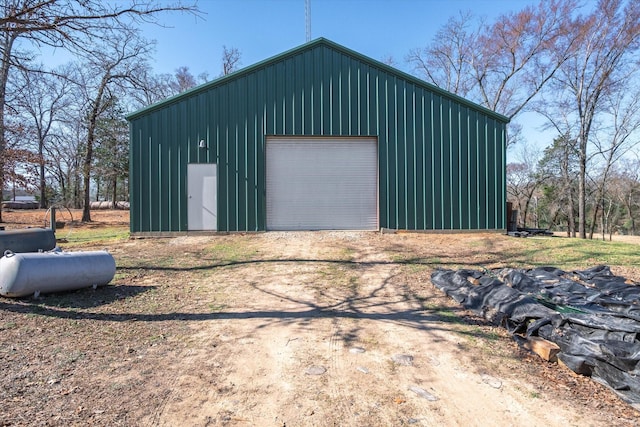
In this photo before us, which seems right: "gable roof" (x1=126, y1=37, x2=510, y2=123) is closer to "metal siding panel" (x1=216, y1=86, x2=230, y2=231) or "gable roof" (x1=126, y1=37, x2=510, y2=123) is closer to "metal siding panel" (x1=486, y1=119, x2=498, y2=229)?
"metal siding panel" (x1=486, y1=119, x2=498, y2=229)

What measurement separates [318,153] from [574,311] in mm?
9090

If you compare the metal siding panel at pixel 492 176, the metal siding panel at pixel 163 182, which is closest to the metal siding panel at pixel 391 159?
the metal siding panel at pixel 492 176

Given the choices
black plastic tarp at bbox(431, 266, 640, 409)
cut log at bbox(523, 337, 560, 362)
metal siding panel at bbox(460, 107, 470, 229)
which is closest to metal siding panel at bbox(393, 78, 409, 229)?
metal siding panel at bbox(460, 107, 470, 229)

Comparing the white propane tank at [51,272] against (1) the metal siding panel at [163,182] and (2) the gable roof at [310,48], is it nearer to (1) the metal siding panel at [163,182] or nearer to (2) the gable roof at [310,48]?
(1) the metal siding panel at [163,182]

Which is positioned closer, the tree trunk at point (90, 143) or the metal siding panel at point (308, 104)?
the metal siding panel at point (308, 104)

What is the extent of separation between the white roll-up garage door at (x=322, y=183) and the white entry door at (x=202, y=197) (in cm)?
170

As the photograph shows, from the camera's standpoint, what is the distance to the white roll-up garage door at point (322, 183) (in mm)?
12188

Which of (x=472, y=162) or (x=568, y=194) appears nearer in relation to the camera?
(x=472, y=162)

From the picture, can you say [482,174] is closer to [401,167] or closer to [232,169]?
[401,167]

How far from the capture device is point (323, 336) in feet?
13.3

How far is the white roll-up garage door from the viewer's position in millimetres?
12188

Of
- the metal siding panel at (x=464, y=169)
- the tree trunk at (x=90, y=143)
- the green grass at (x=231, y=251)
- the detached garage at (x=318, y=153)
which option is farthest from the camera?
the tree trunk at (x=90, y=143)

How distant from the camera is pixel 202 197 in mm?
11766

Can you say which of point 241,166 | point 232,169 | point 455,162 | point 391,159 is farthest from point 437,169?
point 232,169
